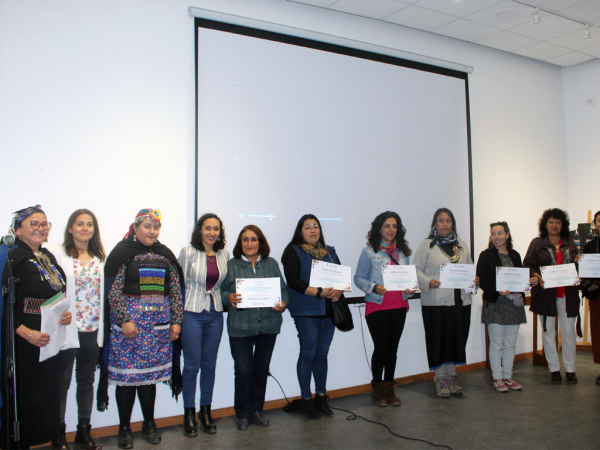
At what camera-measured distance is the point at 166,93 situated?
11.6 feet

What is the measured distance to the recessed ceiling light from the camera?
443cm

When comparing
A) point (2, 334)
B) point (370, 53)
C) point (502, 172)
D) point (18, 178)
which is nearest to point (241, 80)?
point (370, 53)

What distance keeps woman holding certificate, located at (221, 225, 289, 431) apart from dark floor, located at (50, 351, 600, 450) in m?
0.19

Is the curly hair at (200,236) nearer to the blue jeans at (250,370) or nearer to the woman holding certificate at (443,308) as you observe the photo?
the blue jeans at (250,370)

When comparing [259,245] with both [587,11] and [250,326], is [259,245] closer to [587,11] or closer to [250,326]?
[250,326]

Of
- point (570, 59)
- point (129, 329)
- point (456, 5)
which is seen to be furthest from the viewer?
point (570, 59)

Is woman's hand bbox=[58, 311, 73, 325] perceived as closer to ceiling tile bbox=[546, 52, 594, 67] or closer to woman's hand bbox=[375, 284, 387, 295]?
woman's hand bbox=[375, 284, 387, 295]

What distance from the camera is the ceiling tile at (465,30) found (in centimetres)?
466

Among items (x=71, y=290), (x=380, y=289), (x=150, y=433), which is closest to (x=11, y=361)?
(x=71, y=290)

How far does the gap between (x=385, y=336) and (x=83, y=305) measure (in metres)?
2.16

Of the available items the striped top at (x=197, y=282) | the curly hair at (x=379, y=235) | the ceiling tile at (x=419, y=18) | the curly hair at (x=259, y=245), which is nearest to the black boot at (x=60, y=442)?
the striped top at (x=197, y=282)

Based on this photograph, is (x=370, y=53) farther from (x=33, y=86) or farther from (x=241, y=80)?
(x=33, y=86)

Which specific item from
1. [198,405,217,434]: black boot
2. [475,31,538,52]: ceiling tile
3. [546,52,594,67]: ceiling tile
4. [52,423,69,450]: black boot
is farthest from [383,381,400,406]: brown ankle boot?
[546,52,594,67]: ceiling tile

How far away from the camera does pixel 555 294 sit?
416cm
